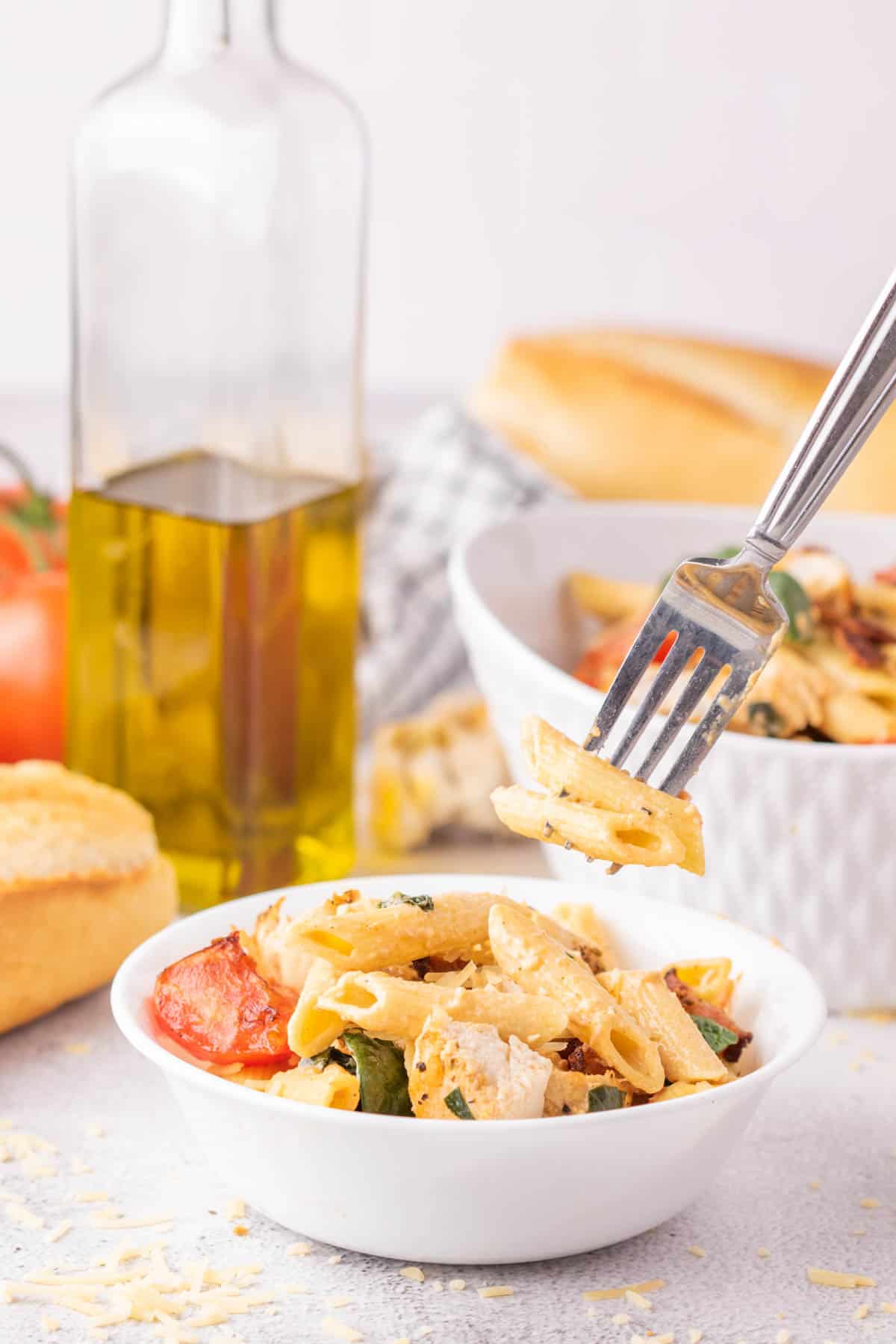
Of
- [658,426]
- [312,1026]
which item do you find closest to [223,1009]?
[312,1026]

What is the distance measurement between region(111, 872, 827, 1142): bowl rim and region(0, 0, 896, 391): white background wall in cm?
174

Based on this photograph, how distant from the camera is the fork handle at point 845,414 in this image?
867mm

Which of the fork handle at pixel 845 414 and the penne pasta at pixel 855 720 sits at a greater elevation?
the fork handle at pixel 845 414

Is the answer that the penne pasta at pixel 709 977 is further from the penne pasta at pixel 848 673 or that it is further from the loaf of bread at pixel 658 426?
the loaf of bread at pixel 658 426

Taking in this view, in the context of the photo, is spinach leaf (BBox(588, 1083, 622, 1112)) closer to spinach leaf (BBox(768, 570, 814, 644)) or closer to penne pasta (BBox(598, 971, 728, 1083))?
penne pasta (BBox(598, 971, 728, 1083))

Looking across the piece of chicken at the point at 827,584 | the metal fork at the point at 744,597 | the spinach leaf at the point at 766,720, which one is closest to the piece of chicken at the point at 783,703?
the spinach leaf at the point at 766,720

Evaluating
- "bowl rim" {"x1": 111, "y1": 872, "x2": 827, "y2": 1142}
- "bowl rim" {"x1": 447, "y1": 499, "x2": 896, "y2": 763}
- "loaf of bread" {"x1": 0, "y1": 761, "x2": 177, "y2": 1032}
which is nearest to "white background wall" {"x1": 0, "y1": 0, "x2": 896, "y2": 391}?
"bowl rim" {"x1": 447, "y1": 499, "x2": 896, "y2": 763}

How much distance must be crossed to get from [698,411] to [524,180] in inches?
28.6

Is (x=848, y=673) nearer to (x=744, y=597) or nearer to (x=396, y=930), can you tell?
(x=744, y=597)

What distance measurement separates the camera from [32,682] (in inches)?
59.2

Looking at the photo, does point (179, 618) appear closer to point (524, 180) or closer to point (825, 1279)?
point (825, 1279)

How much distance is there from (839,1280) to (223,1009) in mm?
326

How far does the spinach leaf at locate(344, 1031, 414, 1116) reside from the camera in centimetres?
81

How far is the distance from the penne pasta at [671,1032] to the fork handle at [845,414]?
24 centimetres
